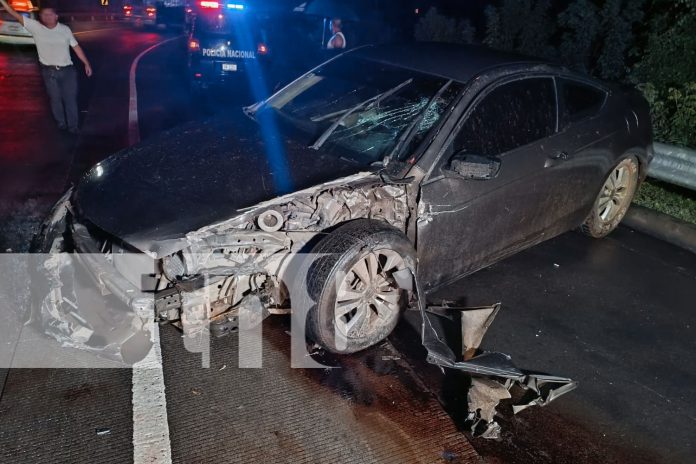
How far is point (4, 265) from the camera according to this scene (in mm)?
3951

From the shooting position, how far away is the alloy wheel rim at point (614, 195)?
4977 millimetres

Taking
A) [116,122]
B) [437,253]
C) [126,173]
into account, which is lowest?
[116,122]

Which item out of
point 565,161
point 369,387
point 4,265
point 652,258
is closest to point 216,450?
point 369,387

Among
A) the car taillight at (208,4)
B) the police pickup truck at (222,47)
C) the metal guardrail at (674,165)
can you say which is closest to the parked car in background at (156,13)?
the car taillight at (208,4)

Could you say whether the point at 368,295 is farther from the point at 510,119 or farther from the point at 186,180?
the point at 510,119

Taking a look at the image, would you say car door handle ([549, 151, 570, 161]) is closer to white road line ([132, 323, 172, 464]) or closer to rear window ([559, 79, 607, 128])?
rear window ([559, 79, 607, 128])

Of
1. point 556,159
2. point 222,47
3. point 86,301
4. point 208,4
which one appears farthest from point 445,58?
point 208,4

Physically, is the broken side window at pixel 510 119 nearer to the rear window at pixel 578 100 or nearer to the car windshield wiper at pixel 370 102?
the rear window at pixel 578 100

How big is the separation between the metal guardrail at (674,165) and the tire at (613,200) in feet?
1.94

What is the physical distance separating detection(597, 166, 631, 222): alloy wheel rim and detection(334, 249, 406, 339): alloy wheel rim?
2.58 metres

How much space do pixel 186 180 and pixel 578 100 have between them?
122 inches

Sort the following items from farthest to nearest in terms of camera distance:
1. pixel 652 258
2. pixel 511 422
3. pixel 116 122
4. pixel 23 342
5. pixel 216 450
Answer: pixel 116 122 → pixel 652 258 → pixel 23 342 → pixel 511 422 → pixel 216 450

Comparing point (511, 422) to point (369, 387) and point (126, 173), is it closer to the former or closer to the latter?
point (369, 387)

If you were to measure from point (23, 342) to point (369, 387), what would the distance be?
6.62ft
